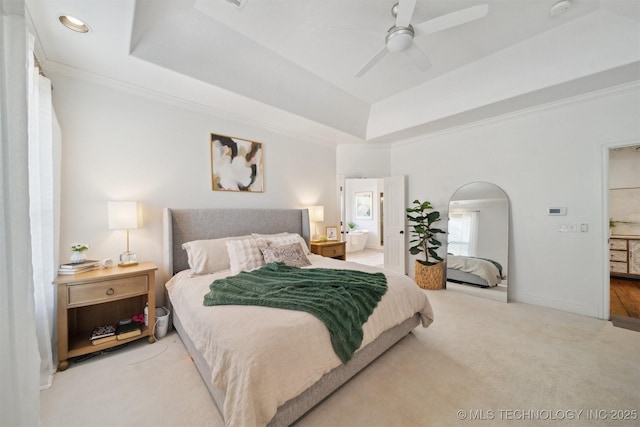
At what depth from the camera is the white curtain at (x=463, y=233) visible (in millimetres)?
4004

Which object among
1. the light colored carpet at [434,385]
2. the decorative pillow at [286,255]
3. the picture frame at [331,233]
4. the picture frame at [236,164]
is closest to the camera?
the light colored carpet at [434,385]

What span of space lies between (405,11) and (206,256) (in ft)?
9.64

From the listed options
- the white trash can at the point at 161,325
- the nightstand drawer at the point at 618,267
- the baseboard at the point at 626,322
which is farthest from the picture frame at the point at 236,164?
the nightstand drawer at the point at 618,267

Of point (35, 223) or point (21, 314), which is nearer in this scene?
point (21, 314)

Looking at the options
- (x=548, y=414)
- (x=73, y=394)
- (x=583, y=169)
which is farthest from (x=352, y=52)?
(x=73, y=394)

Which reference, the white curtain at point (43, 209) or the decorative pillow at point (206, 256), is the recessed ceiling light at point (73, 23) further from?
the decorative pillow at point (206, 256)

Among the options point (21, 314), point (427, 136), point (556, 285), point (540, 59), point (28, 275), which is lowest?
point (556, 285)

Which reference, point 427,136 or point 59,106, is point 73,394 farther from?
point 427,136

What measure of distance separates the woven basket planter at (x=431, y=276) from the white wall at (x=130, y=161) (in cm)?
306

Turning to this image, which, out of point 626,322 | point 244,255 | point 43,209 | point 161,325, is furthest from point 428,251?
point 43,209

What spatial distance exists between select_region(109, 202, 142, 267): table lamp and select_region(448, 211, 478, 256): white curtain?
4494mm

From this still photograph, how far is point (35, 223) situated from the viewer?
68.7 inches

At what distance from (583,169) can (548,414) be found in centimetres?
301

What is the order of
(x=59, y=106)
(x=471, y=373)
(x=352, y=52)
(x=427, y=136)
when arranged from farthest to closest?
(x=427, y=136) < (x=352, y=52) < (x=59, y=106) < (x=471, y=373)
